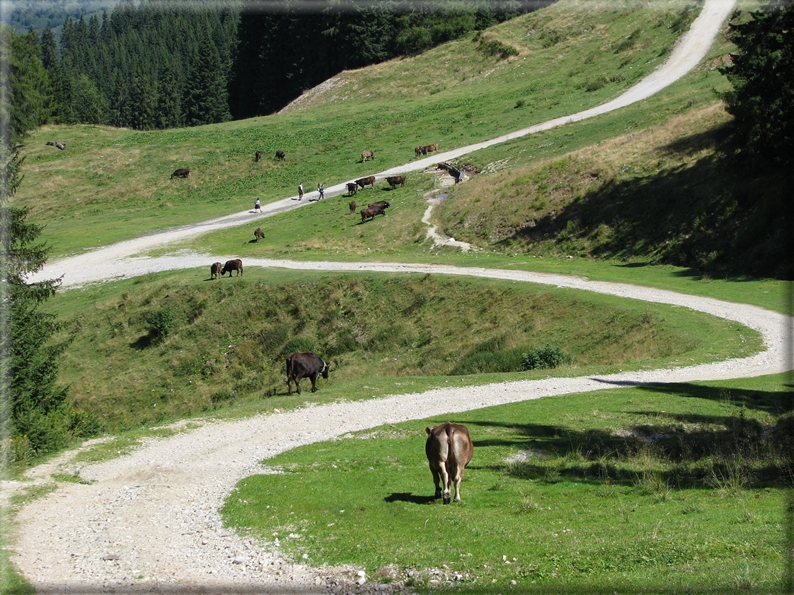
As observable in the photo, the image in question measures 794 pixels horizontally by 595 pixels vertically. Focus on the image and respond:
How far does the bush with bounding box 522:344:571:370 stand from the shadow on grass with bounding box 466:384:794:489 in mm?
8906

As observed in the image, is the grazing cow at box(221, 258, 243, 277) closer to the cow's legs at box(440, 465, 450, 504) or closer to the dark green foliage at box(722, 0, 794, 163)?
the dark green foliage at box(722, 0, 794, 163)

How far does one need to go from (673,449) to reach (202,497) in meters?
10.5

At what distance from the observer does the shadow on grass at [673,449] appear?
14953 mm

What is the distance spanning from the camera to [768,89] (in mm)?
41562

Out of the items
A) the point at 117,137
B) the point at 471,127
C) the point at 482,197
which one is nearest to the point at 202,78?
the point at 117,137

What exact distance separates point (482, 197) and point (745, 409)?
39.2 metres

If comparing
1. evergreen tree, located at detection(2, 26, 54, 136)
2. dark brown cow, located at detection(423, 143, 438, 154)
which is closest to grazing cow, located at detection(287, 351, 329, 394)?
dark brown cow, located at detection(423, 143, 438, 154)

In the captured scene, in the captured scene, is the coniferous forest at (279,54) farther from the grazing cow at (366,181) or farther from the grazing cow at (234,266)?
the grazing cow at (234,266)

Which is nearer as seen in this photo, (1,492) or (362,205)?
(1,492)

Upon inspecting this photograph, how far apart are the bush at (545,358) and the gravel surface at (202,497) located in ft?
12.8

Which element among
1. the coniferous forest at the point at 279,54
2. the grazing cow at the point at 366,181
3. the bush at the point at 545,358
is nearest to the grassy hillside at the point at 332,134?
the grazing cow at the point at 366,181

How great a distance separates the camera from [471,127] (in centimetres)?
9006

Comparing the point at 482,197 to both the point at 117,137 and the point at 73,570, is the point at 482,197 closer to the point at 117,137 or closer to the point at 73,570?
the point at 73,570

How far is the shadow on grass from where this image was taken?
1495cm
